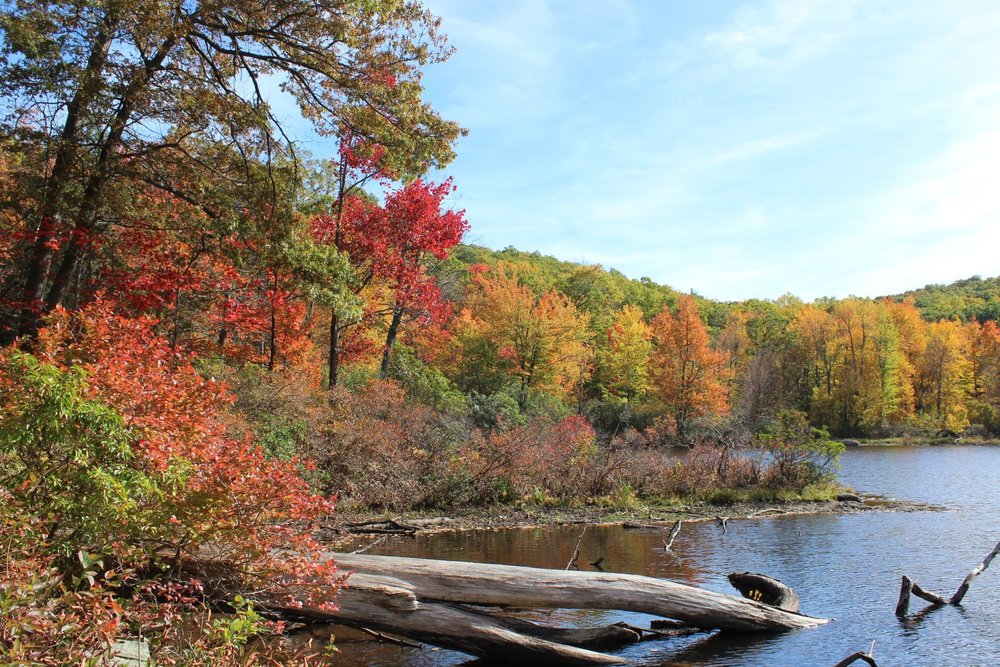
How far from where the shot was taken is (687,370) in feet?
147

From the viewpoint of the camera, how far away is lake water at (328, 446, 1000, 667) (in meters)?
9.00

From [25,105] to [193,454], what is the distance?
8.65 metres

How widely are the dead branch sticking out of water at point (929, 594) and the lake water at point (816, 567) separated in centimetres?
16

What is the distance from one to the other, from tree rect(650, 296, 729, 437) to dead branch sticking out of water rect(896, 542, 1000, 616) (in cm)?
3189

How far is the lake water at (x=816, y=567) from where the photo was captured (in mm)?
9000

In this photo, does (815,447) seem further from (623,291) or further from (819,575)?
(623,291)

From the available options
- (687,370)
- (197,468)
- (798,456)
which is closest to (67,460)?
(197,468)

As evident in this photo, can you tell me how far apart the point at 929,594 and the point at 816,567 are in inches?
108

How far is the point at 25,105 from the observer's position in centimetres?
1119

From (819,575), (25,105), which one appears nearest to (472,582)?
(819,575)

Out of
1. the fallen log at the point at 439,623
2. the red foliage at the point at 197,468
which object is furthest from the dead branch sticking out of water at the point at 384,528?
the red foliage at the point at 197,468

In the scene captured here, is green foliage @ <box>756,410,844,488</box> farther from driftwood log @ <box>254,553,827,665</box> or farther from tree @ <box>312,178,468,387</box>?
driftwood log @ <box>254,553,827,665</box>

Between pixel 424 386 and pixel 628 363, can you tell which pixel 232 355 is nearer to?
pixel 424 386

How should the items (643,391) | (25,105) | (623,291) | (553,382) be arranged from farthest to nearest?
(623,291), (643,391), (553,382), (25,105)
